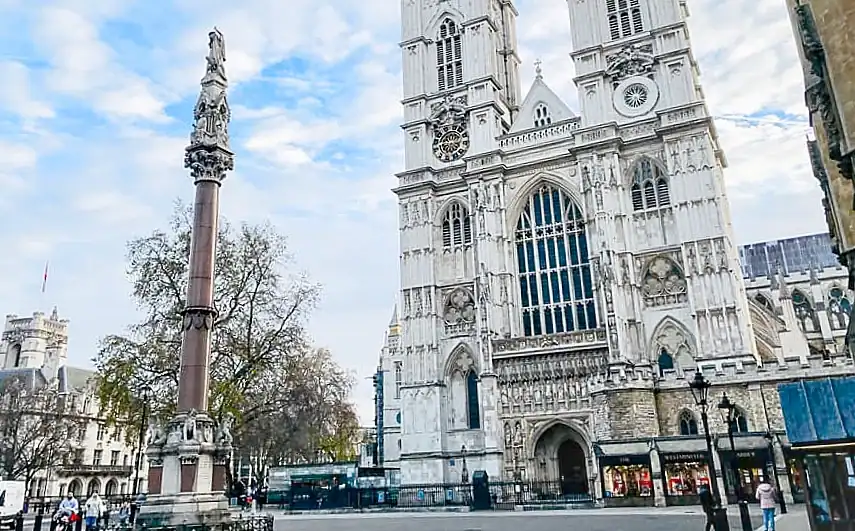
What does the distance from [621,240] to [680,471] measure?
13.4 m

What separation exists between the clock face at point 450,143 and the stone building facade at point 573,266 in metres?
0.12

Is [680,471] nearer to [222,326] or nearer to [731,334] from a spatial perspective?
[731,334]

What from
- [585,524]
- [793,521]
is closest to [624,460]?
[585,524]

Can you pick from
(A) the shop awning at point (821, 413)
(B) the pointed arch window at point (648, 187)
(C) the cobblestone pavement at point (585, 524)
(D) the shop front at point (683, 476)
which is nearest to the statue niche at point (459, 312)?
(B) the pointed arch window at point (648, 187)

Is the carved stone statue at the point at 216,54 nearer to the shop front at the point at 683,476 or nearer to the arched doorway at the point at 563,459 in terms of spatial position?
the shop front at the point at 683,476

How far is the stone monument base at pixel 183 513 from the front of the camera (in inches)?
535

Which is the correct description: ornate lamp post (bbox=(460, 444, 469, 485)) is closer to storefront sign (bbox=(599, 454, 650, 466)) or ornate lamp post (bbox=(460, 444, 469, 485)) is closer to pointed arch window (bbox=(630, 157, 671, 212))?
storefront sign (bbox=(599, 454, 650, 466))

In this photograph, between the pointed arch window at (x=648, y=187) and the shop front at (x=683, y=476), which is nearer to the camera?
the shop front at (x=683, y=476)

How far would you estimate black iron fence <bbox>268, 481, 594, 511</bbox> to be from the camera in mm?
29766

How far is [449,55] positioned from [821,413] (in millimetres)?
36528

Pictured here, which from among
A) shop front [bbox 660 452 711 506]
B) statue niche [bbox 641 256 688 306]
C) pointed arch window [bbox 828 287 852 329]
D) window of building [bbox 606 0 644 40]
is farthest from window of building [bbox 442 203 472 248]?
pointed arch window [bbox 828 287 852 329]

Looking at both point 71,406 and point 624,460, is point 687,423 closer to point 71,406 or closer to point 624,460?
point 624,460

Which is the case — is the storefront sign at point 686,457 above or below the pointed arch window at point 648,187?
below

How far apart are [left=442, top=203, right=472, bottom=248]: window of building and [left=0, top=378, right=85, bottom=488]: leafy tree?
2798 cm
